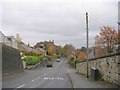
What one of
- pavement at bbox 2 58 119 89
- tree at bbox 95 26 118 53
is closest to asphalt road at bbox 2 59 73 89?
pavement at bbox 2 58 119 89

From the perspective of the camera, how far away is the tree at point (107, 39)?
7619cm

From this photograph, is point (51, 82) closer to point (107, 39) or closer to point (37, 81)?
point (37, 81)

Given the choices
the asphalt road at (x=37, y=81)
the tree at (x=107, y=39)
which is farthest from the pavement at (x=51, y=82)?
the tree at (x=107, y=39)

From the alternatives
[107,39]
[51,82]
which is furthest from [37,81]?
[107,39]

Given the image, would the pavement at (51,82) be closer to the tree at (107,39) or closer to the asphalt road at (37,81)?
the asphalt road at (37,81)

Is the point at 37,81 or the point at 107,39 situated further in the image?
the point at 107,39

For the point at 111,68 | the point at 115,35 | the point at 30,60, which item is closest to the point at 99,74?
the point at 111,68

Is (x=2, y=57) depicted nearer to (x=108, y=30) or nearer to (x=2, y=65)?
(x=2, y=65)

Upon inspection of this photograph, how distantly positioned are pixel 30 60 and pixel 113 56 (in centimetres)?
7876

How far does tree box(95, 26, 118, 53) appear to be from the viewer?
76188 millimetres

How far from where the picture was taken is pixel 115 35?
76875mm

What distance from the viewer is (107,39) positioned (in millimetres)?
78125

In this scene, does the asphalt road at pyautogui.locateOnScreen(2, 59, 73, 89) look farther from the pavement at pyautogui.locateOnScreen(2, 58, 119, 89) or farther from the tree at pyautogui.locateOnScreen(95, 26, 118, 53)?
the tree at pyautogui.locateOnScreen(95, 26, 118, 53)

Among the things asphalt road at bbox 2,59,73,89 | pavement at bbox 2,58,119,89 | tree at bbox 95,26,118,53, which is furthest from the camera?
tree at bbox 95,26,118,53
